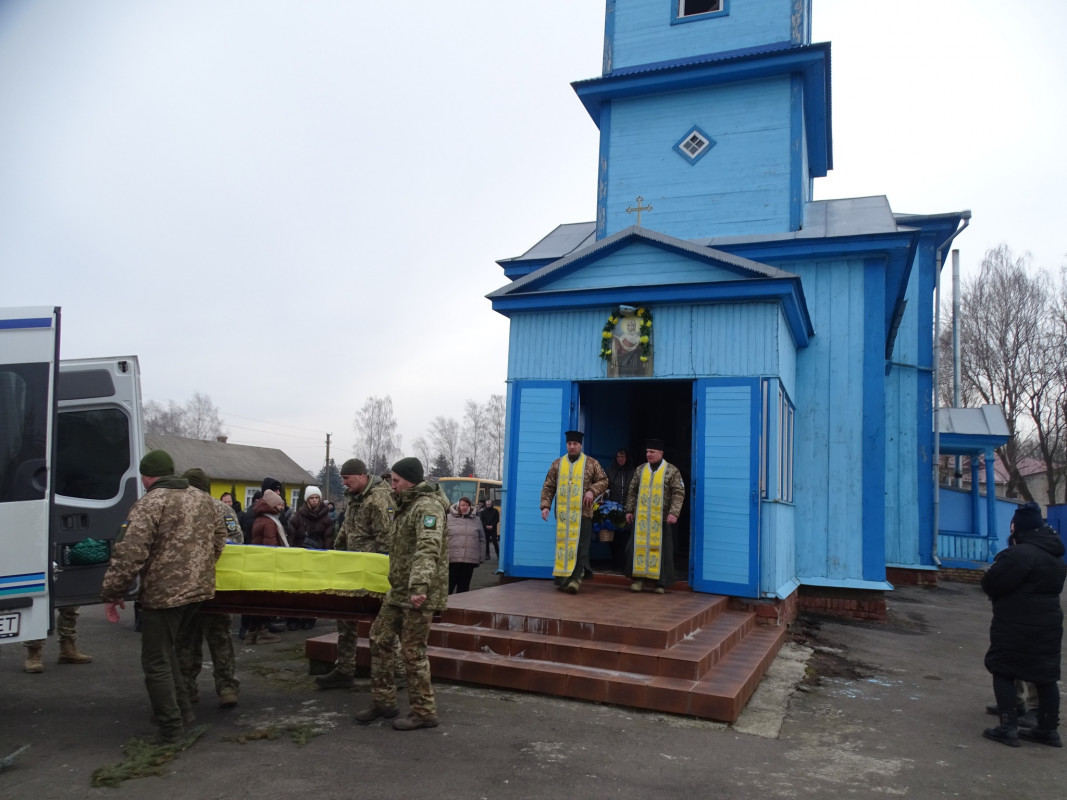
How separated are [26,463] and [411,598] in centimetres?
267

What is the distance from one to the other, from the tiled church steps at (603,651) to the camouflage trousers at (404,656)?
1.18m

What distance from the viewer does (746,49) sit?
12641 millimetres

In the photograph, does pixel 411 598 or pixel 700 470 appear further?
pixel 700 470

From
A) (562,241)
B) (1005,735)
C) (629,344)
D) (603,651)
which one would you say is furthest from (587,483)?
(562,241)

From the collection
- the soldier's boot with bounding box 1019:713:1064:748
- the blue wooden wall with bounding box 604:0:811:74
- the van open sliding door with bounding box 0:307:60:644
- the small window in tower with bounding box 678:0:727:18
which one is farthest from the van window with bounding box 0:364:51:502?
the small window in tower with bounding box 678:0:727:18

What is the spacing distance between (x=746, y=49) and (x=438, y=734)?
11616 mm

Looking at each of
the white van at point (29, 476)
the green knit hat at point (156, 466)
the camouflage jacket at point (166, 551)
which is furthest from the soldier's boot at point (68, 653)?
the green knit hat at point (156, 466)

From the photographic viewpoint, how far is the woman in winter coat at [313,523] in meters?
9.48

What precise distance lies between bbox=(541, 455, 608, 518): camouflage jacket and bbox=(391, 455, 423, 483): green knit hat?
11.8ft

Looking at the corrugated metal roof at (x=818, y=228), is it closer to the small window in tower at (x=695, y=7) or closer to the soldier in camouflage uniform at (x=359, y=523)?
the small window in tower at (x=695, y=7)

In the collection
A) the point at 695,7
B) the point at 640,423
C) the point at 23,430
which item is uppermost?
the point at 695,7

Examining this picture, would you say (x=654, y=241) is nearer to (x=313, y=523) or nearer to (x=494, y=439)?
(x=313, y=523)

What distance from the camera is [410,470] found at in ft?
18.1

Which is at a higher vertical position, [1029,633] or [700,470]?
[700,470]
